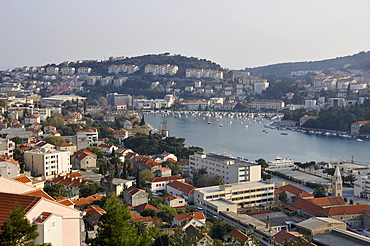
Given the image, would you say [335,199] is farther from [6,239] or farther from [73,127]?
[73,127]

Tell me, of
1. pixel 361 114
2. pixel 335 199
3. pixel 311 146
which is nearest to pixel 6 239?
pixel 335 199

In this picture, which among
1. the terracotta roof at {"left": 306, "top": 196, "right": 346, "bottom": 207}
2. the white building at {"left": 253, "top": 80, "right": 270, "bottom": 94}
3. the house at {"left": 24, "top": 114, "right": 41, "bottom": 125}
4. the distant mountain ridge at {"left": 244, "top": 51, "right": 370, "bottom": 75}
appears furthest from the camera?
the distant mountain ridge at {"left": 244, "top": 51, "right": 370, "bottom": 75}

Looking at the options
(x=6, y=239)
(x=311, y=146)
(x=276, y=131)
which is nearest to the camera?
(x=6, y=239)

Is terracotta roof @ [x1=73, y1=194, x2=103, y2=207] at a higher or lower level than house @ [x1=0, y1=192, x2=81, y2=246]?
lower

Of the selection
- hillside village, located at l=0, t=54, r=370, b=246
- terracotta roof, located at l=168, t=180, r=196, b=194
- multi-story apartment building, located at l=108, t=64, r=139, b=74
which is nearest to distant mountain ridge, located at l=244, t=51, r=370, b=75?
multi-story apartment building, located at l=108, t=64, r=139, b=74

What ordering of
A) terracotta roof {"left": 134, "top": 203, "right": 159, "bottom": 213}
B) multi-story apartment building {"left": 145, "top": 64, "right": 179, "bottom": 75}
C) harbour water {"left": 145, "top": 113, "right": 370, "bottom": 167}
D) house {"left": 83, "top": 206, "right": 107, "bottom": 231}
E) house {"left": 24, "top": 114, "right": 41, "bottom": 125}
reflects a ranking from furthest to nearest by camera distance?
multi-story apartment building {"left": 145, "top": 64, "right": 179, "bottom": 75}, house {"left": 24, "top": 114, "right": 41, "bottom": 125}, harbour water {"left": 145, "top": 113, "right": 370, "bottom": 167}, terracotta roof {"left": 134, "top": 203, "right": 159, "bottom": 213}, house {"left": 83, "top": 206, "right": 107, "bottom": 231}

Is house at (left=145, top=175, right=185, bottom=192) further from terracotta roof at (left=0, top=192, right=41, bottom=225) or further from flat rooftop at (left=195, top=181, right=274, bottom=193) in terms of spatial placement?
terracotta roof at (left=0, top=192, right=41, bottom=225)

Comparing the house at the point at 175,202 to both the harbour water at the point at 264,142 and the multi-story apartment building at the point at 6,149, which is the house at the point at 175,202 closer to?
the multi-story apartment building at the point at 6,149
